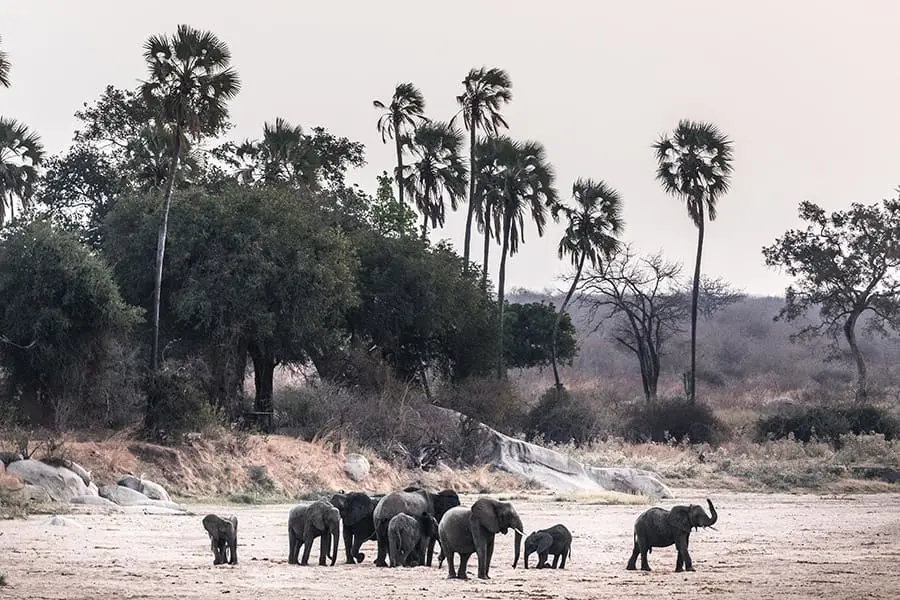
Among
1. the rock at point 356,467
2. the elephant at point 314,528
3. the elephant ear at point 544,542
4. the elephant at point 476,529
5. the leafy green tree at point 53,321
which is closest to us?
the elephant at point 476,529

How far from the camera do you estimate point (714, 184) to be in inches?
2453

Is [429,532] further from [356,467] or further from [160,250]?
[160,250]

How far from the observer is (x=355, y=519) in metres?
22.2

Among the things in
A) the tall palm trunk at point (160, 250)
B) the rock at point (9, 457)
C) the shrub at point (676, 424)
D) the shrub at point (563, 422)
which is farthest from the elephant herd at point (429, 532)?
the shrub at point (676, 424)

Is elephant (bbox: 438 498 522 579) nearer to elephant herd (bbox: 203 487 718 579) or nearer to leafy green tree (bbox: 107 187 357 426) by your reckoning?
elephant herd (bbox: 203 487 718 579)

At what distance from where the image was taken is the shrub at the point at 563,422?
56.5 meters

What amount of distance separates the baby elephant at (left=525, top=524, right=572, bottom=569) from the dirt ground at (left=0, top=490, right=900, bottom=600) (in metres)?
0.28

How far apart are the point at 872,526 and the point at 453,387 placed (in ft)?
72.7

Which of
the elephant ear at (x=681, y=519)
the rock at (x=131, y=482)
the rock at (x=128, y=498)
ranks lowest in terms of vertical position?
the elephant ear at (x=681, y=519)

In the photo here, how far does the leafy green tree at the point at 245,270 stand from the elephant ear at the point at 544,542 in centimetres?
2329

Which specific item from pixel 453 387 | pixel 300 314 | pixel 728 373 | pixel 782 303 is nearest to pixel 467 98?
pixel 453 387

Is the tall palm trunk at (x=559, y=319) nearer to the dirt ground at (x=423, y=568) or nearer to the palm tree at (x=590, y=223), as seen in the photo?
the palm tree at (x=590, y=223)

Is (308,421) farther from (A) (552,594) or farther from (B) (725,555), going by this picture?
(A) (552,594)

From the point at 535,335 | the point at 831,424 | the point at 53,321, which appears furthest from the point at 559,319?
the point at 53,321
